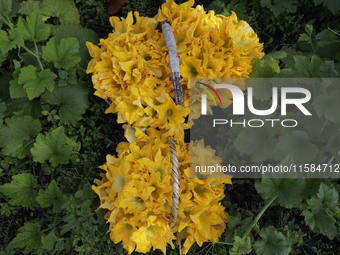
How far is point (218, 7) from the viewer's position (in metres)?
2.29

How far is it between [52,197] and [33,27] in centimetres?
122

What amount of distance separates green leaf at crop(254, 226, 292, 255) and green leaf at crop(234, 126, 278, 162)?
437mm

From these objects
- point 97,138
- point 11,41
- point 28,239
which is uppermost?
point 11,41

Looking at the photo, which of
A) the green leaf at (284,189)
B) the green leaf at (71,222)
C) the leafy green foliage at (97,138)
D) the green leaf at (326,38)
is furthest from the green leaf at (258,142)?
the green leaf at (71,222)

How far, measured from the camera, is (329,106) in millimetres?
1335

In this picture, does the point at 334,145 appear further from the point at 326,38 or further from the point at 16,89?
the point at 16,89

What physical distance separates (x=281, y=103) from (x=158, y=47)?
85 cm

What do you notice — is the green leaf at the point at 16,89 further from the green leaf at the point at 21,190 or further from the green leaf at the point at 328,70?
the green leaf at the point at 328,70

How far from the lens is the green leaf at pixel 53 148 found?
5.94ft

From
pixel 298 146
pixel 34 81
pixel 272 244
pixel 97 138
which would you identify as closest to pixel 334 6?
pixel 298 146

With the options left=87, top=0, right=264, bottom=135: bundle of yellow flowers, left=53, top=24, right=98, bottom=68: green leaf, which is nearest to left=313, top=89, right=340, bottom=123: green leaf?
left=87, top=0, right=264, bottom=135: bundle of yellow flowers

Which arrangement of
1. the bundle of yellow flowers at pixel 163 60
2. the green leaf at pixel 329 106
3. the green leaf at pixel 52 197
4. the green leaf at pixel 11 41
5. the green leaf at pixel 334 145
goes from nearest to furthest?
the green leaf at pixel 329 106 → the green leaf at pixel 334 145 → the bundle of yellow flowers at pixel 163 60 → the green leaf at pixel 11 41 → the green leaf at pixel 52 197

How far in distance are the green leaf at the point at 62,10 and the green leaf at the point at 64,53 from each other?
0.48m

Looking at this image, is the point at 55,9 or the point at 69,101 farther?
the point at 55,9
